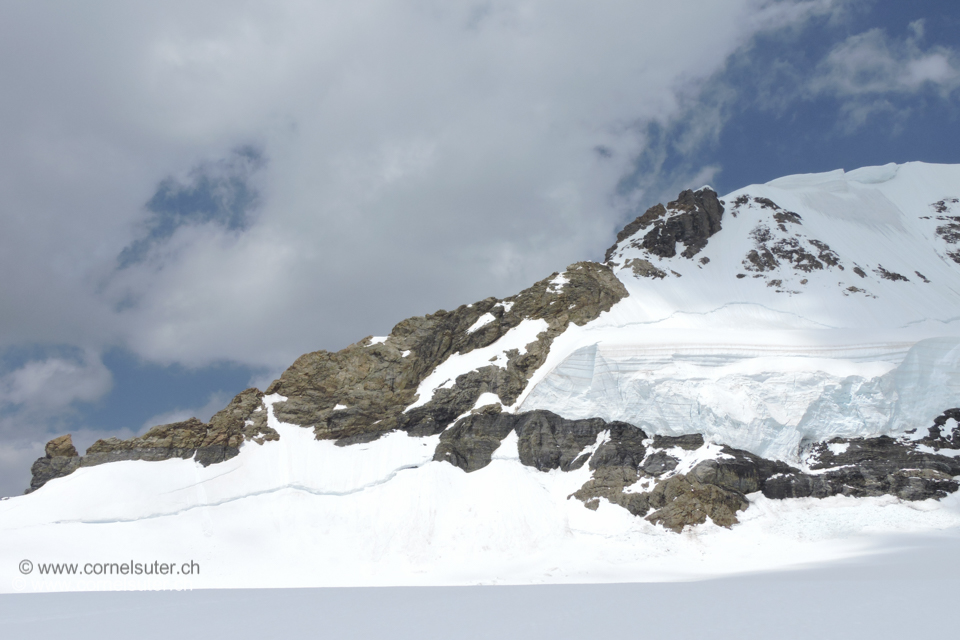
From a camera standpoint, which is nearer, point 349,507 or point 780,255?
point 349,507

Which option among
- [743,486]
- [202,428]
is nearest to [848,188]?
[743,486]

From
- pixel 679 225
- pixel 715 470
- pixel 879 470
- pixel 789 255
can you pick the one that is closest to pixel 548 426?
pixel 715 470

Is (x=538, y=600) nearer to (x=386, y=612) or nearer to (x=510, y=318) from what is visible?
(x=386, y=612)

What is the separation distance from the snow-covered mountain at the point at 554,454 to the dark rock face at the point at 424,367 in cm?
19

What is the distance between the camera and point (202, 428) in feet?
160

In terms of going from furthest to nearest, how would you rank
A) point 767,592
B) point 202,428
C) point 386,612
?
point 202,428, point 386,612, point 767,592

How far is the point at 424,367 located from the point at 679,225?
3918 centimetres

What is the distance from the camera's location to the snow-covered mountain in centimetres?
3419

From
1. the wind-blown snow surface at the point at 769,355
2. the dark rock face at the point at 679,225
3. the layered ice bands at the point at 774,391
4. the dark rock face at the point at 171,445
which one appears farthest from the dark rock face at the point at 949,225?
the dark rock face at the point at 171,445

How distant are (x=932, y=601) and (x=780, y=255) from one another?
199 feet

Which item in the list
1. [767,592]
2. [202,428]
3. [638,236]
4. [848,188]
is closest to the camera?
[767,592]

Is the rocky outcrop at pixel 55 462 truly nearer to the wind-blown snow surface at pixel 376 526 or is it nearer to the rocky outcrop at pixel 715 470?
the wind-blown snow surface at pixel 376 526

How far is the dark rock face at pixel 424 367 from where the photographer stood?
49.8 meters

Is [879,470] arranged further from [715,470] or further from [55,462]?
[55,462]
